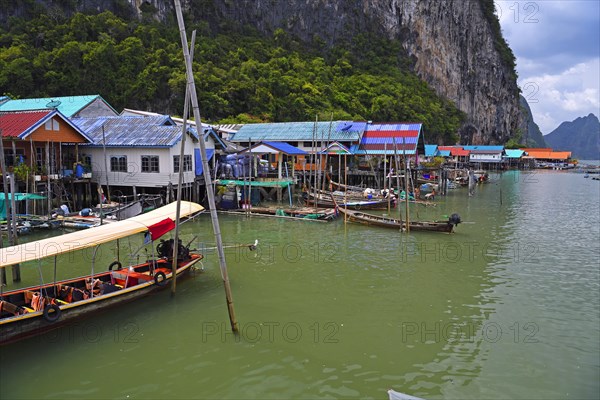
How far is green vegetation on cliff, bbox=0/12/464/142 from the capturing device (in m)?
46.8

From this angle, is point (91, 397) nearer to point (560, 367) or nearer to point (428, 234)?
point (560, 367)

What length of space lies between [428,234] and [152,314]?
604 inches

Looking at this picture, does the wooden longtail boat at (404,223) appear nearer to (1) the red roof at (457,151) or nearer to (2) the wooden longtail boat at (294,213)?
(2) the wooden longtail boat at (294,213)

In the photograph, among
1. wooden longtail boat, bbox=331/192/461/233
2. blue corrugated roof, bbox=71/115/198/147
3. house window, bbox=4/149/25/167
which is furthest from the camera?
blue corrugated roof, bbox=71/115/198/147

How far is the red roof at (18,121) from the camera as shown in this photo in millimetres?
21733

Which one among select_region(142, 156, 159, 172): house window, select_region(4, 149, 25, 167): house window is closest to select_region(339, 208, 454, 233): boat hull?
select_region(142, 156, 159, 172): house window

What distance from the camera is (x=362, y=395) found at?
848cm

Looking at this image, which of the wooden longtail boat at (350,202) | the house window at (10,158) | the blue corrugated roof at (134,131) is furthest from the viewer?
the wooden longtail boat at (350,202)

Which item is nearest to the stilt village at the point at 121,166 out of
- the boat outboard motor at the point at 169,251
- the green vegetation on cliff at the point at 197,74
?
the boat outboard motor at the point at 169,251

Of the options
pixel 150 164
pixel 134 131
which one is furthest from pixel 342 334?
pixel 134 131

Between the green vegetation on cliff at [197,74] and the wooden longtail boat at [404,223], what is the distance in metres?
29.1

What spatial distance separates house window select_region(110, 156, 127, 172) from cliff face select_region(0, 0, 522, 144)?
42522mm

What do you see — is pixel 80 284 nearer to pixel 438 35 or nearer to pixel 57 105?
pixel 57 105

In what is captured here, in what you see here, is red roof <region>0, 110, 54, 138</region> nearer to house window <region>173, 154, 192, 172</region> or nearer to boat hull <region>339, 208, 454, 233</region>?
house window <region>173, 154, 192, 172</region>
